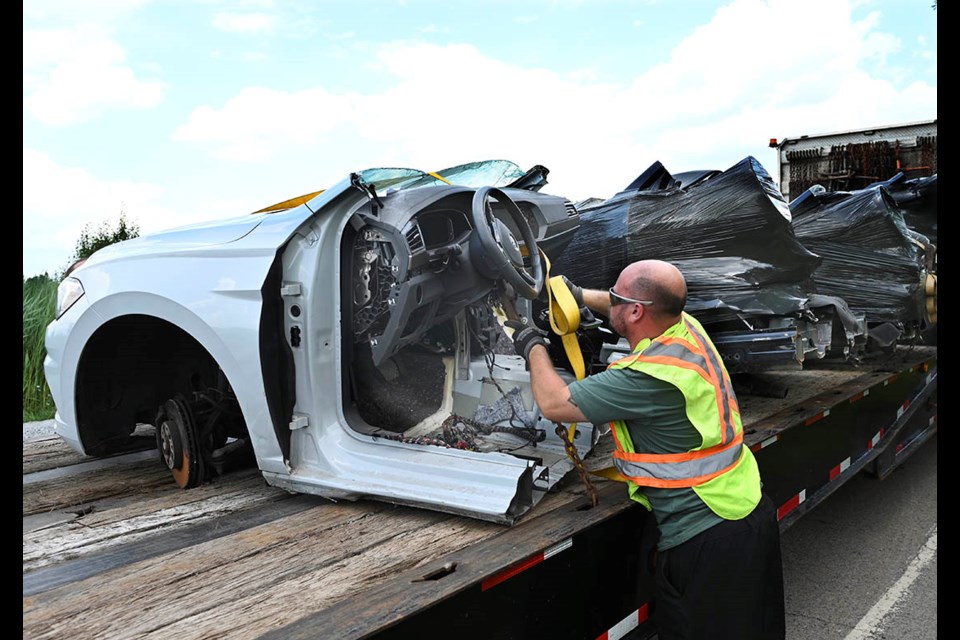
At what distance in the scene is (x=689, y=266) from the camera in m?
3.54

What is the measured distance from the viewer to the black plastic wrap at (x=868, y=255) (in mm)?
4836

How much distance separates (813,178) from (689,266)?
207 inches

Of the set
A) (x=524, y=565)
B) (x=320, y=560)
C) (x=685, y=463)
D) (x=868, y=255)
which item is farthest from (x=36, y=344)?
(x=868, y=255)

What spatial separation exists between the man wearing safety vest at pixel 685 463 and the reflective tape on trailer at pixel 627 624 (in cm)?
9

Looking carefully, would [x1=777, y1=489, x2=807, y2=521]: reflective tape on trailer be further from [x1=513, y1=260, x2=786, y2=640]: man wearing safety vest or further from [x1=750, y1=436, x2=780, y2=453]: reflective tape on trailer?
[x1=513, y1=260, x2=786, y2=640]: man wearing safety vest

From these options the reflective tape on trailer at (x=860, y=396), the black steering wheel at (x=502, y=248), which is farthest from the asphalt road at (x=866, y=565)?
the black steering wheel at (x=502, y=248)

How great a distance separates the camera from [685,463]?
86.7 inches

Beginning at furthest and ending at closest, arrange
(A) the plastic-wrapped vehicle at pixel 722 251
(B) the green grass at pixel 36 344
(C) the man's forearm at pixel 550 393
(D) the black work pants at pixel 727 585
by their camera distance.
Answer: (B) the green grass at pixel 36 344 → (A) the plastic-wrapped vehicle at pixel 722 251 → (C) the man's forearm at pixel 550 393 → (D) the black work pants at pixel 727 585

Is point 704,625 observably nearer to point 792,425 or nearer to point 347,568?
point 347,568

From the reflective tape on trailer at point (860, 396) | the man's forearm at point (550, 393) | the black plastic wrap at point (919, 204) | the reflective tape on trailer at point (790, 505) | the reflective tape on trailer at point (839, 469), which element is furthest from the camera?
the black plastic wrap at point (919, 204)

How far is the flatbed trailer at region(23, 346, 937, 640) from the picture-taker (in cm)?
175

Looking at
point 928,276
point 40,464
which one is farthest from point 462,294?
point 928,276

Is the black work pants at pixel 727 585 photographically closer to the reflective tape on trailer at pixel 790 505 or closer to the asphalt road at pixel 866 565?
the reflective tape on trailer at pixel 790 505

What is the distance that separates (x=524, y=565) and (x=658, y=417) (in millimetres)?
602
